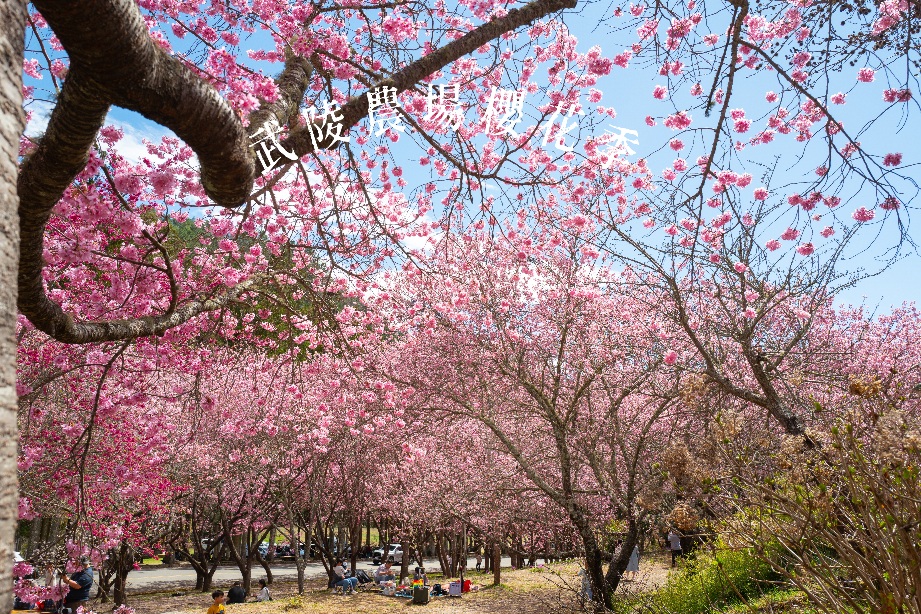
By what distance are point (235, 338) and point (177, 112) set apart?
5.35 m

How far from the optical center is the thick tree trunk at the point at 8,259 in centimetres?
115

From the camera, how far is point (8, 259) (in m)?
1.27

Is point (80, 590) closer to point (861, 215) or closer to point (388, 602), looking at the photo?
point (388, 602)

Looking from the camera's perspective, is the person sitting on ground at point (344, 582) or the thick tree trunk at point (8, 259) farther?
the person sitting on ground at point (344, 582)

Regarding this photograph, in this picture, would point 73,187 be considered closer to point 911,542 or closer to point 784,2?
point 911,542

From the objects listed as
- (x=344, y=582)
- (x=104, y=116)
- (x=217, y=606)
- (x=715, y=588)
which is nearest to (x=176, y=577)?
(x=344, y=582)

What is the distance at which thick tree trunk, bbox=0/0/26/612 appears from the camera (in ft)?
3.77

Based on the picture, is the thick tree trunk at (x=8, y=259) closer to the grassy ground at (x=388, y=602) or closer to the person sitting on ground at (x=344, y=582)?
the grassy ground at (x=388, y=602)

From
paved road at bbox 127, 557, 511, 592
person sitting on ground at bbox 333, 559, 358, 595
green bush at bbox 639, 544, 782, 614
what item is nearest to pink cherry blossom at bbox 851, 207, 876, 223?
green bush at bbox 639, 544, 782, 614

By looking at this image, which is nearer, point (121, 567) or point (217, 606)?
point (217, 606)

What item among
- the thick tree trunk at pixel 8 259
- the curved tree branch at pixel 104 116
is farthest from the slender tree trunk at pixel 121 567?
the thick tree trunk at pixel 8 259

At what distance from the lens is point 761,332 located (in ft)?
33.7

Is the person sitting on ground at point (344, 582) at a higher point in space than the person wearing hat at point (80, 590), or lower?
lower

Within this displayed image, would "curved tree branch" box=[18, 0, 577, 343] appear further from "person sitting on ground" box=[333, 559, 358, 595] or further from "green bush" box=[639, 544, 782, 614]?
"person sitting on ground" box=[333, 559, 358, 595]
